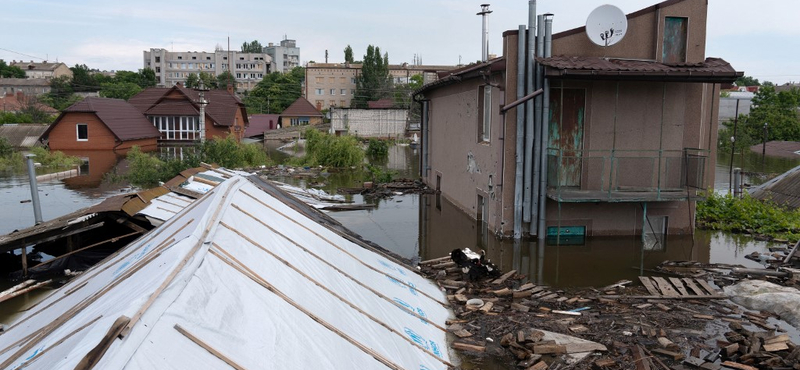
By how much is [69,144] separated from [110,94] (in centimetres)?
3894

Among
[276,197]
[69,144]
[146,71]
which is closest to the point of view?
[276,197]

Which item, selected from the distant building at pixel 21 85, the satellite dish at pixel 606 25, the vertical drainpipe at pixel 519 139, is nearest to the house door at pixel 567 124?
the vertical drainpipe at pixel 519 139

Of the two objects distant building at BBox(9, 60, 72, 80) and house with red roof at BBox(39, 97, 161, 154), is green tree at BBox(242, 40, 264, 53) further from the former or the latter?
house with red roof at BBox(39, 97, 161, 154)

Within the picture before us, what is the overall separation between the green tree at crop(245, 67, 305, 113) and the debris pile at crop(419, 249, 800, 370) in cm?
7145

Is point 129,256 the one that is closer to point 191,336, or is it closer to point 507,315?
point 191,336

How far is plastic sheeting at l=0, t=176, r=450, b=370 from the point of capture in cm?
454

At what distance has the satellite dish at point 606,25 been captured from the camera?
13539mm

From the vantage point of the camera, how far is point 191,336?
4555 mm

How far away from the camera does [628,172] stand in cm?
1462

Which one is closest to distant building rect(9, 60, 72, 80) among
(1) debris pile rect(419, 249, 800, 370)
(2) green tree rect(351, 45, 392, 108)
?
(2) green tree rect(351, 45, 392, 108)

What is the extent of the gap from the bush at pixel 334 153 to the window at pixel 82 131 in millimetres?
16157

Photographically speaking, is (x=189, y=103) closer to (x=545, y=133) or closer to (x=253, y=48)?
(x=545, y=133)

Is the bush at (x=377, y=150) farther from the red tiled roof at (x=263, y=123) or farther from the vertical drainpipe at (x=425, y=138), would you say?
the red tiled roof at (x=263, y=123)

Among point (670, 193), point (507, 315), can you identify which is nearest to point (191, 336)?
point (507, 315)
